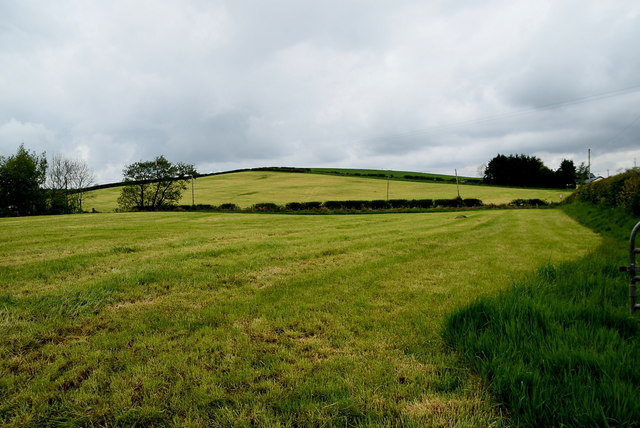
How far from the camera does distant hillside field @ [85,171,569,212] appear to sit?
2434 inches

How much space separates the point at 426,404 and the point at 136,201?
72.7 metres

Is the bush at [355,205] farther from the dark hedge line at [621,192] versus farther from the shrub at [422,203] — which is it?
the dark hedge line at [621,192]

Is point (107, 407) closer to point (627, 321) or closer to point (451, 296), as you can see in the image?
point (451, 296)

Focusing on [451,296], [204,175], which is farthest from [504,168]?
[451,296]

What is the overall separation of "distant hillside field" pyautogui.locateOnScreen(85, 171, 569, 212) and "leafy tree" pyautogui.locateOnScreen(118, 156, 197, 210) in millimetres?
3008

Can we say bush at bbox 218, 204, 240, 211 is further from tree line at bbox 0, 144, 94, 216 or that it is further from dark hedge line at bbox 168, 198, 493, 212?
tree line at bbox 0, 144, 94, 216

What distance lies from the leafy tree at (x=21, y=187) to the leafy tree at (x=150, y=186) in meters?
13.4

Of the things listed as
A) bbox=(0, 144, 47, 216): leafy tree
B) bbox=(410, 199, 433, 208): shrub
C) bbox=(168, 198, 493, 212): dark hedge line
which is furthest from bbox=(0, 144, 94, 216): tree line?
bbox=(410, 199, 433, 208): shrub

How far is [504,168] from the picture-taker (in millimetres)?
107438

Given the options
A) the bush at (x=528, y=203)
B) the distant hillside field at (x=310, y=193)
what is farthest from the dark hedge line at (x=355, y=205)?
the bush at (x=528, y=203)

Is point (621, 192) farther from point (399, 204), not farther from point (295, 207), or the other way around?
point (295, 207)

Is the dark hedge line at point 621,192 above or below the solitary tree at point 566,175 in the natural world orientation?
below

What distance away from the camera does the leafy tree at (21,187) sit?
184 feet

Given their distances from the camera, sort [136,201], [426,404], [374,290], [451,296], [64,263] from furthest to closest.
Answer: [136,201], [64,263], [374,290], [451,296], [426,404]
